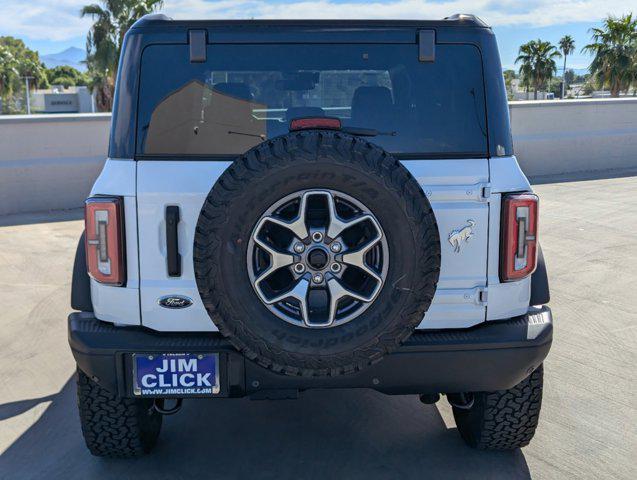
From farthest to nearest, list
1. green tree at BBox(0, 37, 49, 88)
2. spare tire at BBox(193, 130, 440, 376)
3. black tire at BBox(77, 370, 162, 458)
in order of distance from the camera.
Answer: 1. green tree at BBox(0, 37, 49, 88)
2. black tire at BBox(77, 370, 162, 458)
3. spare tire at BBox(193, 130, 440, 376)

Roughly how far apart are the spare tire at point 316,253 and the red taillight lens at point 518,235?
42 cm

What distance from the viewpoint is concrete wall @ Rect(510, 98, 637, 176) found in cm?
1380

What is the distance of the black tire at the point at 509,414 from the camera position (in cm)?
324

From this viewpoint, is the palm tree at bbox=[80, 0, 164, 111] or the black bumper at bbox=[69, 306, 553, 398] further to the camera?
the palm tree at bbox=[80, 0, 164, 111]

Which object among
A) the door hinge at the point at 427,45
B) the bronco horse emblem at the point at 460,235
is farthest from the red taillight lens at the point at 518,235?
the door hinge at the point at 427,45

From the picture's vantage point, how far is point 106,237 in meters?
2.84

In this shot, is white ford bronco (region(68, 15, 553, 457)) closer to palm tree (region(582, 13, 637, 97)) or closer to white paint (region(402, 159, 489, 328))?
white paint (region(402, 159, 489, 328))

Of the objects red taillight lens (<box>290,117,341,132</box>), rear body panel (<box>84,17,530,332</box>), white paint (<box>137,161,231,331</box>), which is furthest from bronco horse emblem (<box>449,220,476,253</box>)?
white paint (<box>137,161,231,331</box>)

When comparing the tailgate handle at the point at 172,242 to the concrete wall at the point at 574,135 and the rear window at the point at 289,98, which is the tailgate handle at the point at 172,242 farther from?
the concrete wall at the point at 574,135

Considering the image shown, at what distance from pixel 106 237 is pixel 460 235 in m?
1.38

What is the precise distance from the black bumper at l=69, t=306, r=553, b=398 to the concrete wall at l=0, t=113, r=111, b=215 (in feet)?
26.2

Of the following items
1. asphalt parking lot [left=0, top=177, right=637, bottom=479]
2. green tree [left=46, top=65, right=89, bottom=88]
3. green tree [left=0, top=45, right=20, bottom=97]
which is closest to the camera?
asphalt parking lot [left=0, top=177, right=637, bottom=479]

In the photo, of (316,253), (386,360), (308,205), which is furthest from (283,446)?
(308,205)

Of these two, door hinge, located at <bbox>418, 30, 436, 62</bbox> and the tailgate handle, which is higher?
door hinge, located at <bbox>418, 30, 436, 62</bbox>
